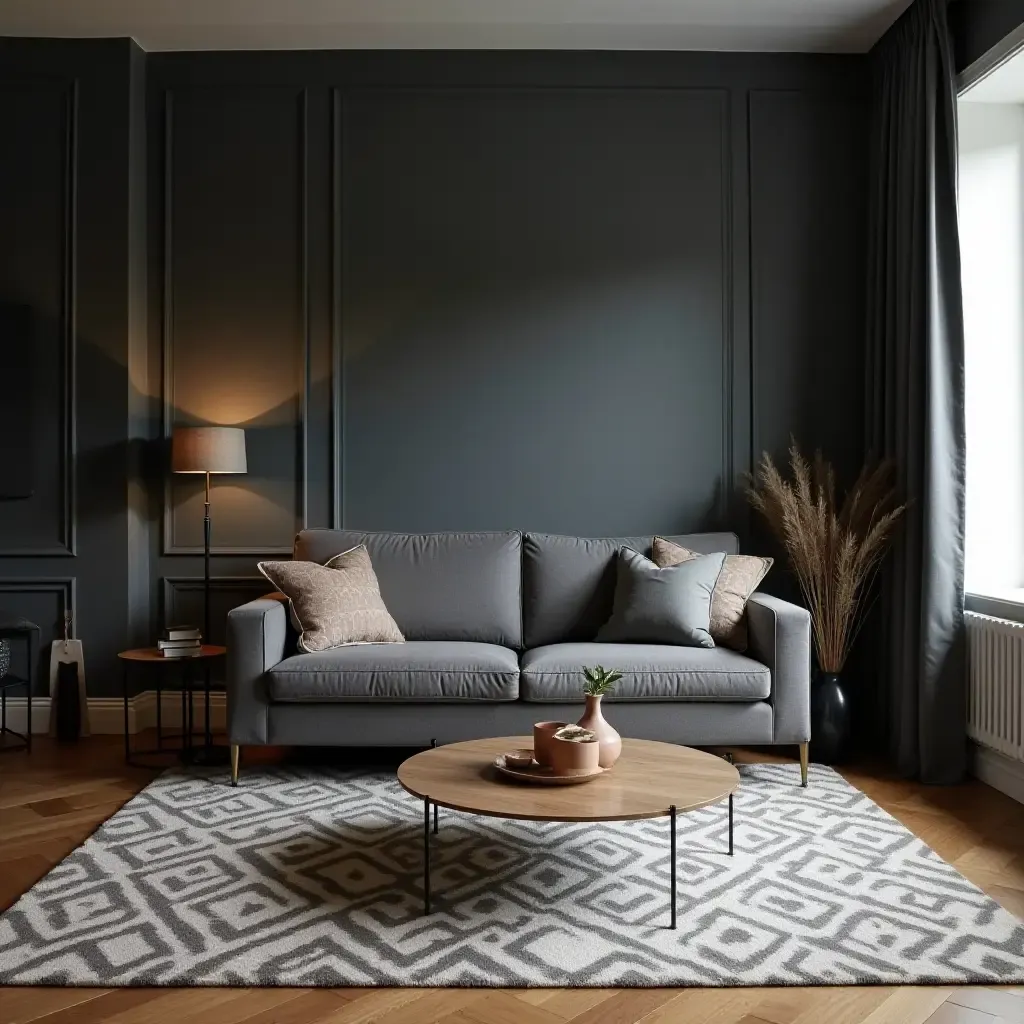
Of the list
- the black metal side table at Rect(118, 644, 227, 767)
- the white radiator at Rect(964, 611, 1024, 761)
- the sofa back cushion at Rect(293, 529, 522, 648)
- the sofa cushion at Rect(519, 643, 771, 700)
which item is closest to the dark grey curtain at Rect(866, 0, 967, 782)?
the white radiator at Rect(964, 611, 1024, 761)

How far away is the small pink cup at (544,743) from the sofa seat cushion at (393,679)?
0.88 metres

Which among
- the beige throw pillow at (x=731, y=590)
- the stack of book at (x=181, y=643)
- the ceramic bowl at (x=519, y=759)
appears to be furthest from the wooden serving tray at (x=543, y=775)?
the stack of book at (x=181, y=643)

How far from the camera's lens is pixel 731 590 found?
12.5 ft

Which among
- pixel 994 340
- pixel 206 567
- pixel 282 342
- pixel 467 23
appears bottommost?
pixel 206 567

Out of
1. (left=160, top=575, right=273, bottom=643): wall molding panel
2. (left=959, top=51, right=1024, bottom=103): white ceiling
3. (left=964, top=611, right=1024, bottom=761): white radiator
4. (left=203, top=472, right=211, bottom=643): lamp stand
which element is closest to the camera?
(left=964, top=611, right=1024, bottom=761): white radiator

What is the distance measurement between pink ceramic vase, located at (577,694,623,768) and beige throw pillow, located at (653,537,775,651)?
4.05ft

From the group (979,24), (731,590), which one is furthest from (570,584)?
(979,24)

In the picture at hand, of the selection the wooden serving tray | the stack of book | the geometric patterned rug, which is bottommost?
the geometric patterned rug

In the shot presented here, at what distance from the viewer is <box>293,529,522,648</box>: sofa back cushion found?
157 inches

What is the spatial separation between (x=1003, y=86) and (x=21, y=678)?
4.68m

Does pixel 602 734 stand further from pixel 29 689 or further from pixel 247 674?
pixel 29 689

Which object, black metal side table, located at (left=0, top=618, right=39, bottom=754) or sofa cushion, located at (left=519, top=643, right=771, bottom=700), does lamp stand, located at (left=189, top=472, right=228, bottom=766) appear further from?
sofa cushion, located at (left=519, top=643, right=771, bottom=700)

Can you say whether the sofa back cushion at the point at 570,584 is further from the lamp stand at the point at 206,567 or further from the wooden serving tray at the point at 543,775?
the wooden serving tray at the point at 543,775

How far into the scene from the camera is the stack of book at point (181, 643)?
3891 millimetres
